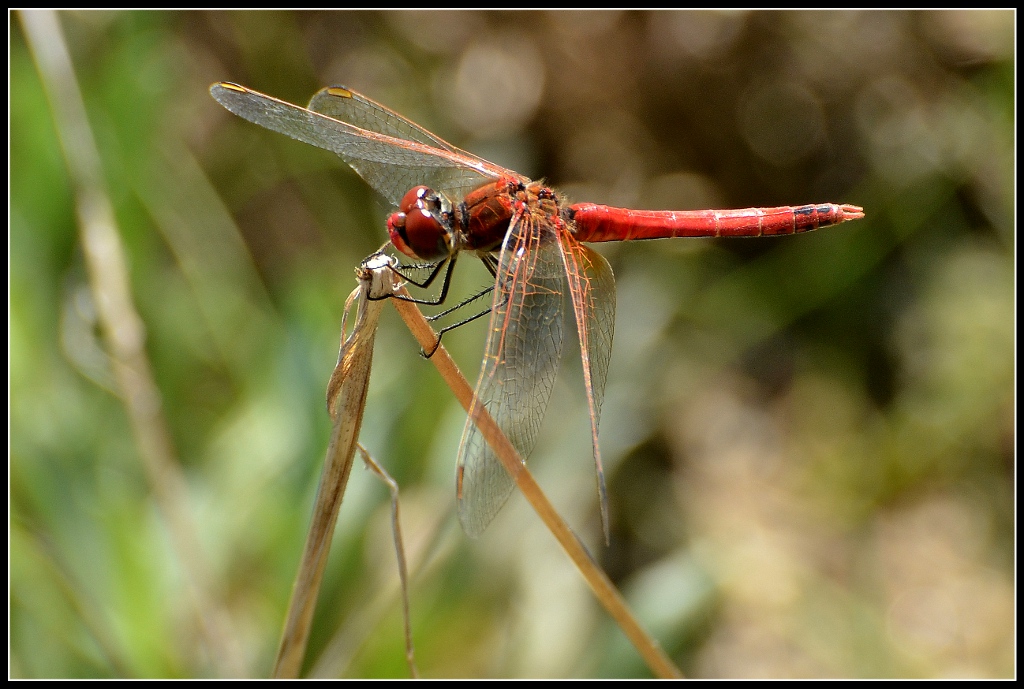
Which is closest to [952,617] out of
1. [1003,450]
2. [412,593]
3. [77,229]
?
[1003,450]

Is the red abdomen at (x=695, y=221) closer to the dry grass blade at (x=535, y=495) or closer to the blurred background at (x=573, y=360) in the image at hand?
the blurred background at (x=573, y=360)

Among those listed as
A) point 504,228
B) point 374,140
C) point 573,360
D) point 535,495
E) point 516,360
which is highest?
point 374,140

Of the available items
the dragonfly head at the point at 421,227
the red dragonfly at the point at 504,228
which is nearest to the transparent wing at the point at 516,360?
the red dragonfly at the point at 504,228

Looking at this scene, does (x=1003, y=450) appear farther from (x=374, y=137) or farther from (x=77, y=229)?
(x=77, y=229)

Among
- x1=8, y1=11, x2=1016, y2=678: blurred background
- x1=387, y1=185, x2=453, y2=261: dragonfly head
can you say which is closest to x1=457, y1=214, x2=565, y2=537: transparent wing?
x1=387, y1=185, x2=453, y2=261: dragonfly head

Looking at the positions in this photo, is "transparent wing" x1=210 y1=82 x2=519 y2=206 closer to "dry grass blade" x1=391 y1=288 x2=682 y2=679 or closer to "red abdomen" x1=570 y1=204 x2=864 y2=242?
"red abdomen" x1=570 y1=204 x2=864 y2=242

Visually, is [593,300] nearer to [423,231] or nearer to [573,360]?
[423,231]

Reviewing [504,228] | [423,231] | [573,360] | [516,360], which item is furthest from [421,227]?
[573,360]
